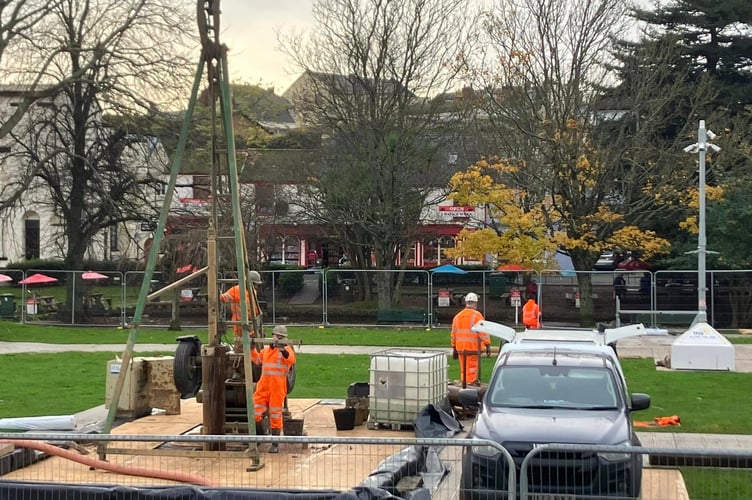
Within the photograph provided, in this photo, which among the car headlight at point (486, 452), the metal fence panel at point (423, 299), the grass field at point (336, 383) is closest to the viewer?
the car headlight at point (486, 452)

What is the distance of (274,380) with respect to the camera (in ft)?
40.0

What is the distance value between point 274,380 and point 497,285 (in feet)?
80.6

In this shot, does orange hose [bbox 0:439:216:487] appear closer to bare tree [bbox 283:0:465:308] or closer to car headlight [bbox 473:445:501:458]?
car headlight [bbox 473:445:501:458]

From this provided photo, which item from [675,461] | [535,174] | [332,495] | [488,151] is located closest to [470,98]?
[488,151]

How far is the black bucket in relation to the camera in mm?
13805

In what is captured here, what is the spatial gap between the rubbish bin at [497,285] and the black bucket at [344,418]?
884 inches

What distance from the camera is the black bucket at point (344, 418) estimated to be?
1380cm

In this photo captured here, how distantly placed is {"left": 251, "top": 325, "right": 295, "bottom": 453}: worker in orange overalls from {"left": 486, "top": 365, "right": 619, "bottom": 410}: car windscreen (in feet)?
11.3

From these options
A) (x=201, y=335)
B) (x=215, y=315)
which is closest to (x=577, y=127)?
(x=201, y=335)

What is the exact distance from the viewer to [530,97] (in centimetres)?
3466

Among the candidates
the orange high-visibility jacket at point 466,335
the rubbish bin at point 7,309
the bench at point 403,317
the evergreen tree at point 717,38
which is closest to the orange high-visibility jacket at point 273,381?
the orange high-visibility jacket at point 466,335

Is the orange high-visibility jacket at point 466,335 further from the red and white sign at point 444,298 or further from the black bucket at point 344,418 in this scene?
the red and white sign at point 444,298

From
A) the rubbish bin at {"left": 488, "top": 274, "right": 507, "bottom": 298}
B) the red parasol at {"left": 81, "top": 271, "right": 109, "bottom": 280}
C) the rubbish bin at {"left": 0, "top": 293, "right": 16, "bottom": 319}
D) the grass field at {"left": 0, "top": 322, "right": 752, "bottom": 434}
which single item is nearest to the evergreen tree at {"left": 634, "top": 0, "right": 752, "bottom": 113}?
the rubbish bin at {"left": 488, "top": 274, "right": 507, "bottom": 298}

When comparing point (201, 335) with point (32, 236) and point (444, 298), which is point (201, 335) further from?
point (32, 236)
